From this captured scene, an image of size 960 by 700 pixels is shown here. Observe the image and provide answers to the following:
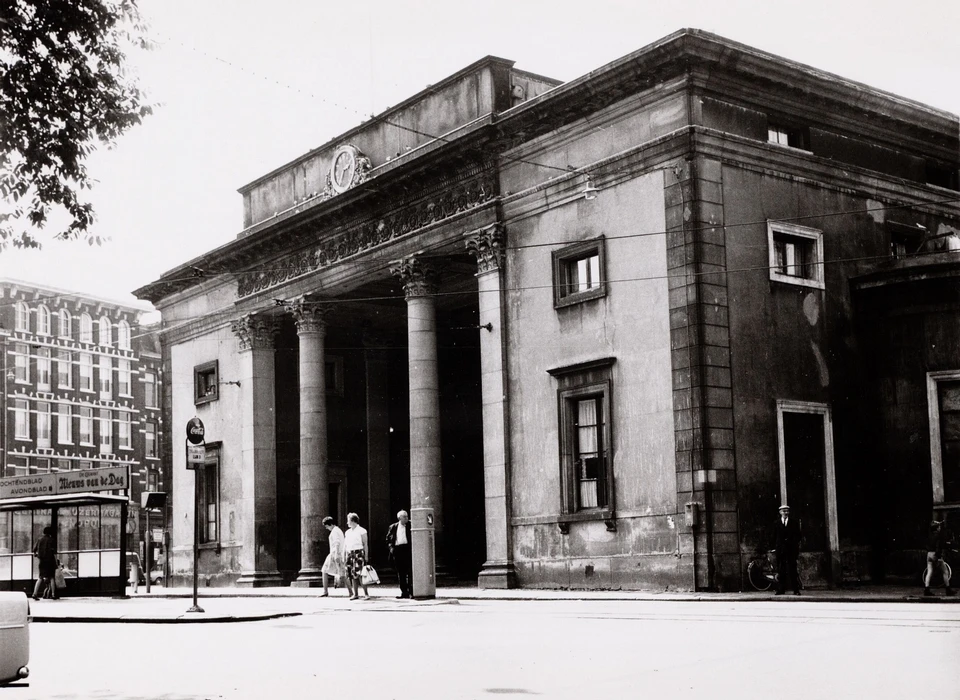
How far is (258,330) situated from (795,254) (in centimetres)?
1782

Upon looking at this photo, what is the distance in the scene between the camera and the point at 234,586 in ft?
125

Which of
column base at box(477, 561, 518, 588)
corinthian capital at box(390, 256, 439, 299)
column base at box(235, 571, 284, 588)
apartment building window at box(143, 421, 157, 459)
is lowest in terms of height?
column base at box(235, 571, 284, 588)

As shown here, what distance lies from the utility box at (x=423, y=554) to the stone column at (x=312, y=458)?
38.2 ft

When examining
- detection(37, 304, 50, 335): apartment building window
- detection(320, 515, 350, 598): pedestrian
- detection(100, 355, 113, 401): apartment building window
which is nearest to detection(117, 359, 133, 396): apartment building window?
detection(100, 355, 113, 401): apartment building window

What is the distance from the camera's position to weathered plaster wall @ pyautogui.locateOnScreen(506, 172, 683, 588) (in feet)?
80.9

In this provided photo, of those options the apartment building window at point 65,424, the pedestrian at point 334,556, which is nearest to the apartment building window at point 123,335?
the apartment building window at point 65,424

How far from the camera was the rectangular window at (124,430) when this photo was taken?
84.9 m

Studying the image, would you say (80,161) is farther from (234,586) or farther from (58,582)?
(234,586)

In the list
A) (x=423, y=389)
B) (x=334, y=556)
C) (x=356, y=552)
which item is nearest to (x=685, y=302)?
(x=356, y=552)

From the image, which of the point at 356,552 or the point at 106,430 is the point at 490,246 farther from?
the point at 106,430

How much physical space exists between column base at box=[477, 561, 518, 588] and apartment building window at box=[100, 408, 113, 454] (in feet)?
192

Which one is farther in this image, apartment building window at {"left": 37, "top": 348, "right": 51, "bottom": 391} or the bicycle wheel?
apartment building window at {"left": 37, "top": 348, "right": 51, "bottom": 391}

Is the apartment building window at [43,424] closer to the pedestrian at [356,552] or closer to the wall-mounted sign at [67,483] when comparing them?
the wall-mounted sign at [67,483]

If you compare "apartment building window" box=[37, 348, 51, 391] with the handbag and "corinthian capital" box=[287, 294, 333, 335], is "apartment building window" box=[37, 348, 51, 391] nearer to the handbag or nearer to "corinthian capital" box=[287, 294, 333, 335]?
"corinthian capital" box=[287, 294, 333, 335]
